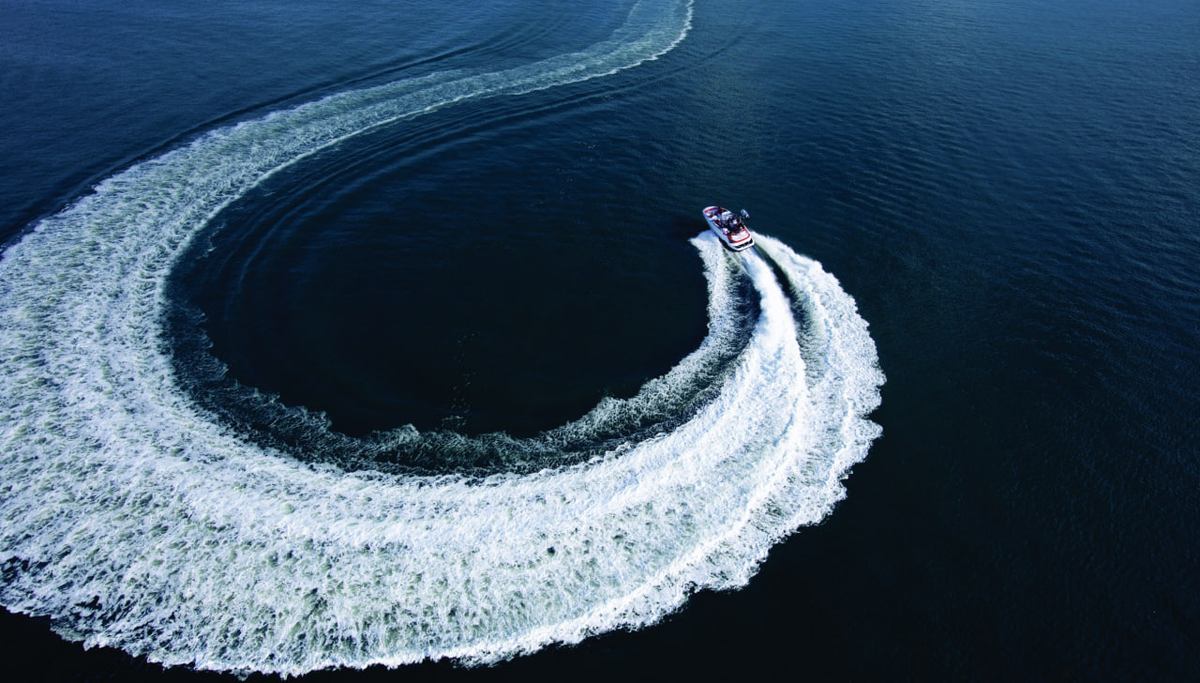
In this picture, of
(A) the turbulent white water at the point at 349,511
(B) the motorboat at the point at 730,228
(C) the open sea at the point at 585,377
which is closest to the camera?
(A) the turbulent white water at the point at 349,511

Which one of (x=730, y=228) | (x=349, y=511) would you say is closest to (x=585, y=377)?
(x=349, y=511)

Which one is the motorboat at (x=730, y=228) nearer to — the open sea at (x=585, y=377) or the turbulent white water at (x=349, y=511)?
the open sea at (x=585, y=377)

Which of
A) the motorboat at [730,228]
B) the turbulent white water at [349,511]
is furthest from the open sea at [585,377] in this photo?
the motorboat at [730,228]

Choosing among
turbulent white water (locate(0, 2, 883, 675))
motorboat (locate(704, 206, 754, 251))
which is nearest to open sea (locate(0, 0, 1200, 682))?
turbulent white water (locate(0, 2, 883, 675))

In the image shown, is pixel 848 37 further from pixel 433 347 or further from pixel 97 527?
pixel 97 527

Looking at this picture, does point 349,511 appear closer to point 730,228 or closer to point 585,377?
point 585,377

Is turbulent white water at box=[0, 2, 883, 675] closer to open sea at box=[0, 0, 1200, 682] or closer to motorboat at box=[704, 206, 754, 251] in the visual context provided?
open sea at box=[0, 0, 1200, 682]

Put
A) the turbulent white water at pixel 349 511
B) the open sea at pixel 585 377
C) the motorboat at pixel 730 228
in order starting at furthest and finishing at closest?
the motorboat at pixel 730 228 < the open sea at pixel 585 377 < the turbulent white water at pixel 349 511
